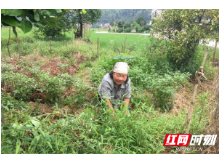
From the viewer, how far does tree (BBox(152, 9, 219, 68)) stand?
446 cm

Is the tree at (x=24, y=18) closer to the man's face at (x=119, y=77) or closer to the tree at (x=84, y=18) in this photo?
the man's face at (x=119, y=77)

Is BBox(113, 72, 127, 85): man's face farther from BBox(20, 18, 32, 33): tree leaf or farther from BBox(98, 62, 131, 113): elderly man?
BBox(20, 18, 32, 33): tree leaf

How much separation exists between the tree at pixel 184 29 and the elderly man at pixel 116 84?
2765 millimetres

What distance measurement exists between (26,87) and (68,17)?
23.6ft

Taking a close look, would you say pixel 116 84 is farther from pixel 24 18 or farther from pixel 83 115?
pixel 24 18

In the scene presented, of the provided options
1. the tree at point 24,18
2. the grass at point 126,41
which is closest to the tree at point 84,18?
the grass at point 126,41

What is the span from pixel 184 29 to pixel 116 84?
3.33m

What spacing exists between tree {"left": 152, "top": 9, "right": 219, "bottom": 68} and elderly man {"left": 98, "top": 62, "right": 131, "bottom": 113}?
276cm

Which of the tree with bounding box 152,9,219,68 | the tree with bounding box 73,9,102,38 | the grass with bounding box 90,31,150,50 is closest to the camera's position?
the tree with bounding box 152,9,219,68

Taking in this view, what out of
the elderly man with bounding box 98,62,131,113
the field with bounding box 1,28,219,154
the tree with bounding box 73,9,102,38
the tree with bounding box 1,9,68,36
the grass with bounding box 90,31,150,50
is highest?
the tree with bounding box 73,9,102,38

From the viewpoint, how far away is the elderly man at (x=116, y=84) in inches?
99.7

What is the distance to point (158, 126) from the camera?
7.68ft

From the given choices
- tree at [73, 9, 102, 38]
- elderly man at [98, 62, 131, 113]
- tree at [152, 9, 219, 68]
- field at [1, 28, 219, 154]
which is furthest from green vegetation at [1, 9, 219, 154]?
tree at [73, 9, 102, 38]

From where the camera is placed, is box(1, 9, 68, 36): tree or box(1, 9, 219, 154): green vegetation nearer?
box(1, 9, 68, 36): tree
